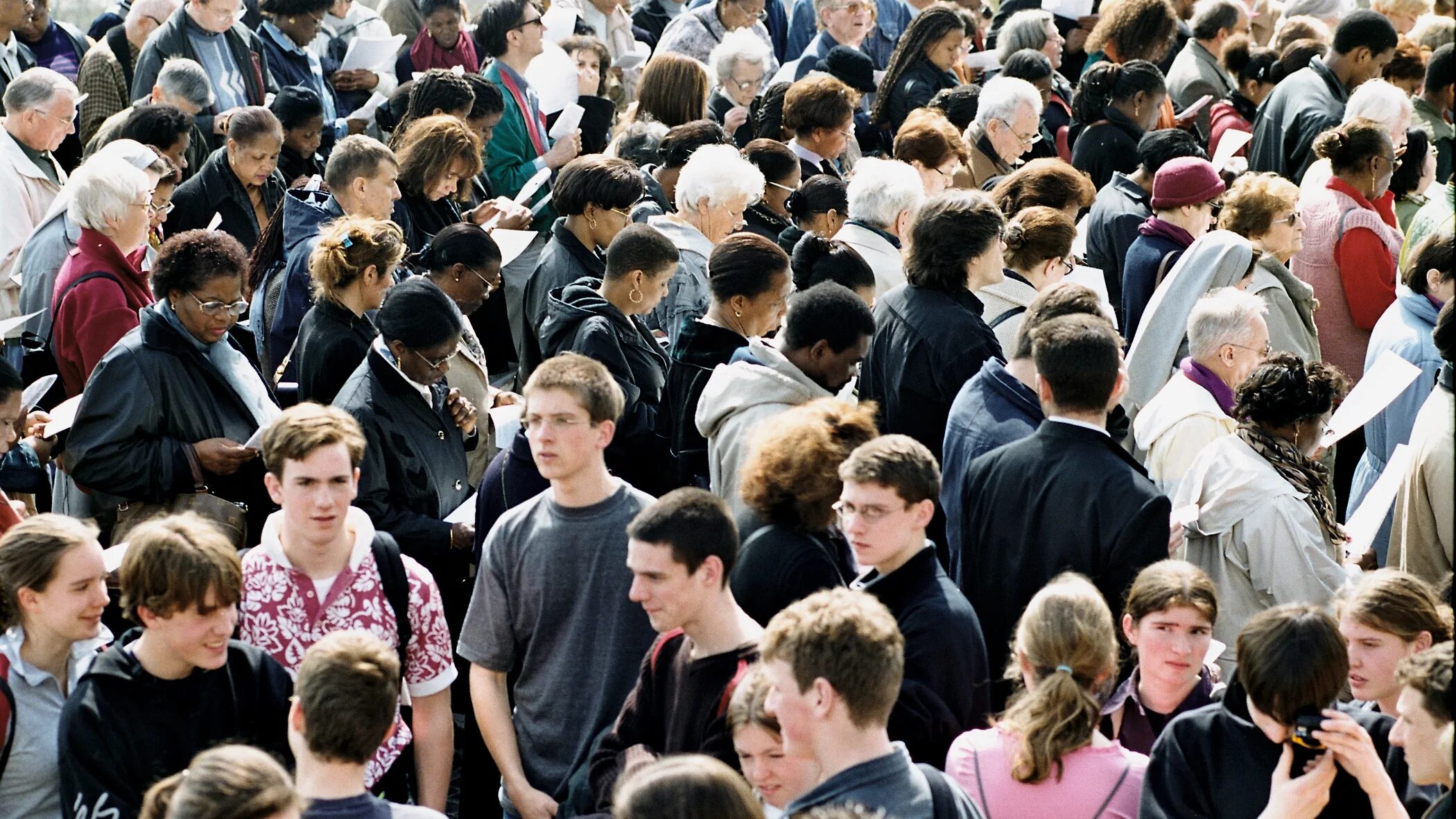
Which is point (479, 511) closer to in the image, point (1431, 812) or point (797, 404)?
point (797, 404)

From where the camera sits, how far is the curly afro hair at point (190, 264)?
201 inches

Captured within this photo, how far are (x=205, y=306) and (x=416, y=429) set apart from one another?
75 cm

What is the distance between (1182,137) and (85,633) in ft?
17.3

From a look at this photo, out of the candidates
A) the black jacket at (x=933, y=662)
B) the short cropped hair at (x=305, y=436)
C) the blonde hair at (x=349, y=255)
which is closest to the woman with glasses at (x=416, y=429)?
the blonde hair at (x=349, y=255)

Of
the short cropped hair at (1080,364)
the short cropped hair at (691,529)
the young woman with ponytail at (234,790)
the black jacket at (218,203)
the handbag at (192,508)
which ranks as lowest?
the handbag at (192,508)

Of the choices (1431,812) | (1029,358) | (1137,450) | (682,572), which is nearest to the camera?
(1431,812)

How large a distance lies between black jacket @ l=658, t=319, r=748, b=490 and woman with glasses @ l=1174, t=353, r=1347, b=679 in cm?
146

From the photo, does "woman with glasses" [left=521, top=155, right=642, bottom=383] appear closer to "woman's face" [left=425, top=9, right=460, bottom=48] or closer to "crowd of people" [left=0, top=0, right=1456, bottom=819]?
"crowd of people" [left=0, top=0, right=1456, bottom=819]

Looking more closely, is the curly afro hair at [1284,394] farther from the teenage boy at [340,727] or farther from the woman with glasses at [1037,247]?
the teenage boy at [340,727]

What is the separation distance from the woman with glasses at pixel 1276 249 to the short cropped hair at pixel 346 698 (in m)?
4.09

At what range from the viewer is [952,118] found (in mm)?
8992

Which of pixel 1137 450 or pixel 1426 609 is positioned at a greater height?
pixel 1426 609

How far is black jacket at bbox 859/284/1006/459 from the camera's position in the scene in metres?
5.16

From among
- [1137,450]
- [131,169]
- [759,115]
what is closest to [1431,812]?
[1137,450]
